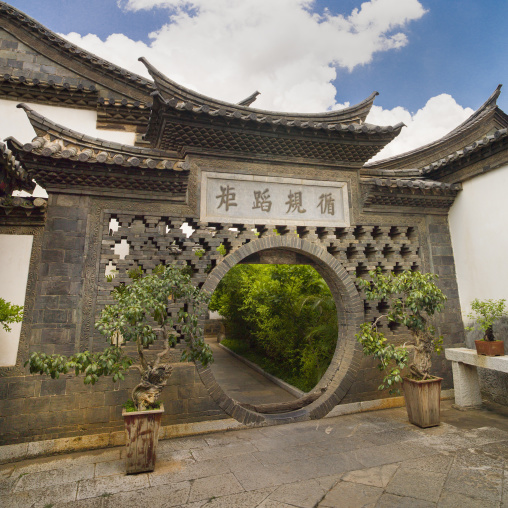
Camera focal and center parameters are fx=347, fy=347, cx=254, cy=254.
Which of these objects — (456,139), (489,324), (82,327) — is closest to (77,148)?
(82,327)

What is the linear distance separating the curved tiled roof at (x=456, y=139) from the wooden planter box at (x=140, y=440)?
20.4ft

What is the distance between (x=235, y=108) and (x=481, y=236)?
4.81m

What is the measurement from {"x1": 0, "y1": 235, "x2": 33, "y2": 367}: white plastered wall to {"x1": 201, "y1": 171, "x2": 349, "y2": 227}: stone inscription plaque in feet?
8.07

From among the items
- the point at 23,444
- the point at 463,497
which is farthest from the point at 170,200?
the point at 463,497

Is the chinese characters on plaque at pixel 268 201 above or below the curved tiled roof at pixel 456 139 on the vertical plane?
below

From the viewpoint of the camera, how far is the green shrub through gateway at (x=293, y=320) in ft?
27.5

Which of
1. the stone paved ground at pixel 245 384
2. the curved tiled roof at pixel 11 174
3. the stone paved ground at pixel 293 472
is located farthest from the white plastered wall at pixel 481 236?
the curved tiled roof at pixel 11 174

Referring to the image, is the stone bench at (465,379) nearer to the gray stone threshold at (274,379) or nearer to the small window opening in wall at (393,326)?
the small window opening in wall at (393,326)

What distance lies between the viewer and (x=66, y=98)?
6895 millimetres

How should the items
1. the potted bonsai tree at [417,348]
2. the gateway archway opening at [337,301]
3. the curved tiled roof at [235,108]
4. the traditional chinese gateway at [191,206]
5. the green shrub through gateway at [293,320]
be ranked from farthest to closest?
the green shrub through gateway at [293,320] < the gateway archway opening at [337,301] < the curved tiled roof at [235,108] < the potted bonsai tree at [417,348] < the traditional chinese gateway at [191,206]

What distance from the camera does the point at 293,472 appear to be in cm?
373

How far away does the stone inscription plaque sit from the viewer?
17.8 feet

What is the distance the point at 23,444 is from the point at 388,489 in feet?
13.6

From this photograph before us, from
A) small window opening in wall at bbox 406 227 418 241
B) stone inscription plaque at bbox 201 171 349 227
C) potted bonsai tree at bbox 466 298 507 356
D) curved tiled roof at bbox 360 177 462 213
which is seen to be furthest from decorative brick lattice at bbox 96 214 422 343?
potted bonsai tree at bbox 466 298 507 356
